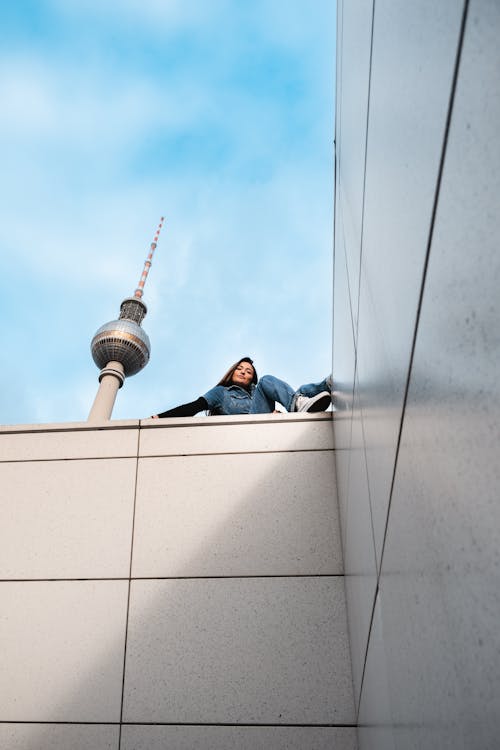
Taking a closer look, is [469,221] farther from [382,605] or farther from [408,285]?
[382,605]

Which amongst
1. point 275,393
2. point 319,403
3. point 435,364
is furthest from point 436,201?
point 275,393

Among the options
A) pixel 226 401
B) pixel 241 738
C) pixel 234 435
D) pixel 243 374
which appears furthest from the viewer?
pixel 243 374

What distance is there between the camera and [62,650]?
3.26 m

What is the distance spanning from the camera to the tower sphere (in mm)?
36875

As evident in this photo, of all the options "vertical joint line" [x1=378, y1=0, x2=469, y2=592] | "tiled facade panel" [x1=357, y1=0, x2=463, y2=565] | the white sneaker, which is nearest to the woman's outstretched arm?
the white sneaker

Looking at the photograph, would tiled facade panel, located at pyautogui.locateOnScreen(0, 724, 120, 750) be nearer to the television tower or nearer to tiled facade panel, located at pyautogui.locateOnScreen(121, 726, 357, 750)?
tiled facade panel, located at pyautogui.locateOnScreen(121, 726, 357, 750)

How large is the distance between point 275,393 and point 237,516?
164 centimetres

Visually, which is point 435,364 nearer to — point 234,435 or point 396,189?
point 396,189

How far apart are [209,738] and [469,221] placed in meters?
3.04

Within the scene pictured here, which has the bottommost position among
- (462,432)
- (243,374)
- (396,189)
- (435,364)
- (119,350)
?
(462,432)

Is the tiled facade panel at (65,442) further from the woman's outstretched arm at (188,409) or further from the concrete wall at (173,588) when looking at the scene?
the woman's outstretched arm at (188,409)

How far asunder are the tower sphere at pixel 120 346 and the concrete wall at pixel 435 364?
36.3m

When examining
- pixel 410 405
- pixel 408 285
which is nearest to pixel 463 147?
pixel 408 285

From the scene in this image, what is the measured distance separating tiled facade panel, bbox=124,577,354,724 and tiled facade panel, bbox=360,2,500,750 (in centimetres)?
224
